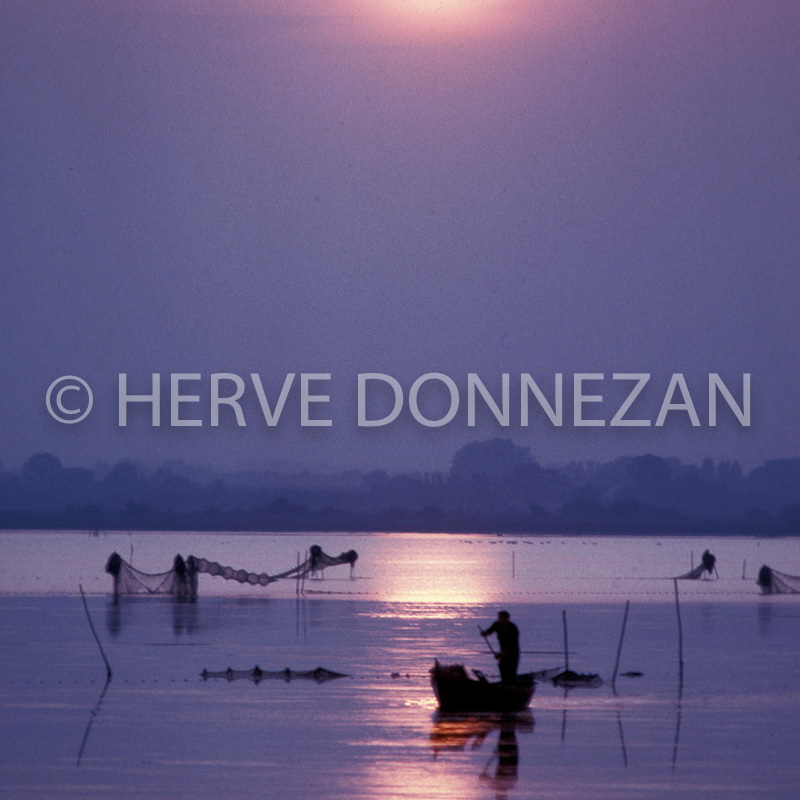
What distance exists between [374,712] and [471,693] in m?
1.46

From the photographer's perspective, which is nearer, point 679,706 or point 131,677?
point 679,706

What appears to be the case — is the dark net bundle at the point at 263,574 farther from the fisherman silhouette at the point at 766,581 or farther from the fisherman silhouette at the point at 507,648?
the fisherman silhouette at the point at 507,648

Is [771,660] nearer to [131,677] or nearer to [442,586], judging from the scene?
[131,677]

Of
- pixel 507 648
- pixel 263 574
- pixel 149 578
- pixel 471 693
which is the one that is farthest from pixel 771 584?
pixel 471 693

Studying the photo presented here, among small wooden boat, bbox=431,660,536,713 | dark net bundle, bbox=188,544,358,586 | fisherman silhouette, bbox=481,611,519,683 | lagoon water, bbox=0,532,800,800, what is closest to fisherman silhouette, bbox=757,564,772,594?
lagoon water, bbox=0,532,800,800

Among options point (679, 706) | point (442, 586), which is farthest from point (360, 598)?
point (679, 706)

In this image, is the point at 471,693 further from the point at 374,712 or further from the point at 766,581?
the point at 766,581

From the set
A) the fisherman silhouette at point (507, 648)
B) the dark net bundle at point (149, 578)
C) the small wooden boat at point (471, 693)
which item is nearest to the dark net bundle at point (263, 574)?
the dark net bundle at point (149, 578)

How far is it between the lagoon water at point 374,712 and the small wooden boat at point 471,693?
36cm

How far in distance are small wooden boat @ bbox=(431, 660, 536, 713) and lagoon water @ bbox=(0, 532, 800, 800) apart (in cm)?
36

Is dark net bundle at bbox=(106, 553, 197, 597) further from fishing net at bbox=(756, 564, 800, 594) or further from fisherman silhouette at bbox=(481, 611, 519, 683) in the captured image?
fisherman silhouette at bbox=(481, 611, 519, 683)

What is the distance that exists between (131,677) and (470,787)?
11.6 m

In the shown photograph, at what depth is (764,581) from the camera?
59.1m

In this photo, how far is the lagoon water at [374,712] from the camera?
52.8 feet
